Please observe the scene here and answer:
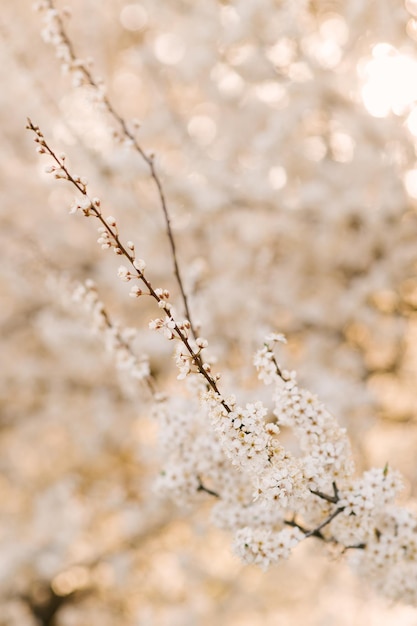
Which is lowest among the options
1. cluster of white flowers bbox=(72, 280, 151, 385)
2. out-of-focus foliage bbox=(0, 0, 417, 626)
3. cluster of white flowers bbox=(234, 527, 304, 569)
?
cluster of white flowers bbox=(234, 527, 304, 569)

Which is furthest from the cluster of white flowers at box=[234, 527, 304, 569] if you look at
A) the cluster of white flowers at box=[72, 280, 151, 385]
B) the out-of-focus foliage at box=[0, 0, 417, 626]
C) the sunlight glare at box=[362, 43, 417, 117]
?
the sunlight glare at box=[362, 43, 417, 117]

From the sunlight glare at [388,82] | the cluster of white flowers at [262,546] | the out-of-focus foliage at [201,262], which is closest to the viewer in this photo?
the cluster of white flowers at [262,546]

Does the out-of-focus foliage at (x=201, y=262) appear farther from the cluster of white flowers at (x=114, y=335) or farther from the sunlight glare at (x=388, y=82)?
the cluster of white flowers at (x=114, y=335)

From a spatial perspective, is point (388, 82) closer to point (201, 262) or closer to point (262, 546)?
point (201, 262)

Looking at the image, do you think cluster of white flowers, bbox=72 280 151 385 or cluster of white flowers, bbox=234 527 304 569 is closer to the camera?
cluster of white flowers, bbox=234 527 304 569

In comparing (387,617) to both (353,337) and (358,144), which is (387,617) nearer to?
(353,337)

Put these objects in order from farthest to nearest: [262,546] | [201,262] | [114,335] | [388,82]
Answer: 1. [388,82]
2. [201,262]
3. [114,335]
4. [262,546]

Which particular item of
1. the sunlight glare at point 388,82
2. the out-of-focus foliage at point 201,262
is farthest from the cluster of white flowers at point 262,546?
the sunlight glare at point 388,82

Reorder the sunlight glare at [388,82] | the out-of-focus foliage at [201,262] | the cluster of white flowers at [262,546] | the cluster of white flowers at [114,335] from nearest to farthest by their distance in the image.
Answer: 1. the cluster of white flowers at [262,546]
2. the cluster of white flowers at [114,335]
3. the sunlight glare at [388,82]
4. the out-of-focus foliage at [201,262]

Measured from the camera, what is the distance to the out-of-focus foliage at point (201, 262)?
152 inches

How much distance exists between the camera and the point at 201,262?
11.4ft

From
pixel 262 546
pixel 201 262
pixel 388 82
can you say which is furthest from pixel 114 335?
pixel 388 82

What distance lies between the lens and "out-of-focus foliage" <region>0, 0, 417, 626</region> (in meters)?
3.87

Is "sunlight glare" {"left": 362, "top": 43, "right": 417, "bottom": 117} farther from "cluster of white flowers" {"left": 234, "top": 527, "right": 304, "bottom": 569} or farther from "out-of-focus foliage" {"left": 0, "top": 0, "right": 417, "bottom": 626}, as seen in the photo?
"cluster of white flowers" {"left": 234, "top": 527, "right": 304, "bottom": 569}
